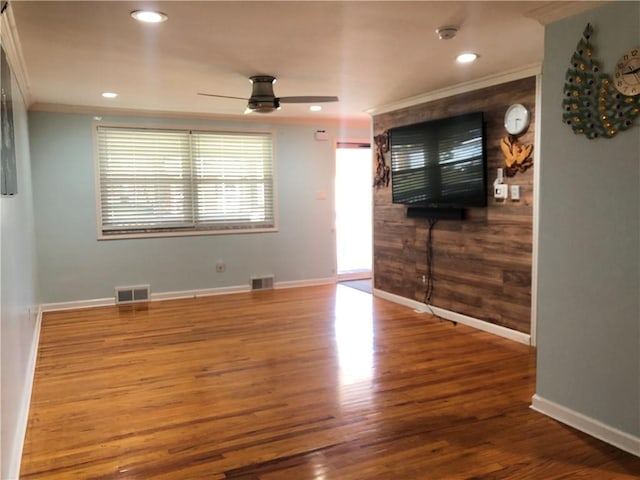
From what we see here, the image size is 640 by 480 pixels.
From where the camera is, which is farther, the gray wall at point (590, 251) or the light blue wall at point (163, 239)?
the light blue wall at point (163, 239)

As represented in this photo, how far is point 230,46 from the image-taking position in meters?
3.40

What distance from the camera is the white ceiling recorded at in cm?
275

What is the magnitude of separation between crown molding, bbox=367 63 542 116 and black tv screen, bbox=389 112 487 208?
10.8 inches

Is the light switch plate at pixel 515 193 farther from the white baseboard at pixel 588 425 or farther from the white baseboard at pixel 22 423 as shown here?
the white baseboard at pixel 22 423

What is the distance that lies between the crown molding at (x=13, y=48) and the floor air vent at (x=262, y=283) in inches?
137

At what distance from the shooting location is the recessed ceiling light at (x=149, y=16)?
2.77 m

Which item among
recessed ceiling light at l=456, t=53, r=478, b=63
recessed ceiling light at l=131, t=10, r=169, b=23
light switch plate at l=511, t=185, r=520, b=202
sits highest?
recessed ceiling light at l=456, t=53, r=478, b=63

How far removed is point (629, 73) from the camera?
243 cm

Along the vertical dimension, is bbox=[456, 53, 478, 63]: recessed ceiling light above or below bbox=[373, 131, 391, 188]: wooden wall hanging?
above

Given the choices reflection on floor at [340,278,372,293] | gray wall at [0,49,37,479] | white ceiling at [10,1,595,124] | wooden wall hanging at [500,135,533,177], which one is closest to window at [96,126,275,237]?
white ceiling at [10,1,595,124]

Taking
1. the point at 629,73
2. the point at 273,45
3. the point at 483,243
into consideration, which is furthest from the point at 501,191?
the point at 273,45

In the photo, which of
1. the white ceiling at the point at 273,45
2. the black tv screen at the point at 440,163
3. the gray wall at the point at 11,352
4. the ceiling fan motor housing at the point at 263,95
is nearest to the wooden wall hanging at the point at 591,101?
the white ceiling at the point at 273,45

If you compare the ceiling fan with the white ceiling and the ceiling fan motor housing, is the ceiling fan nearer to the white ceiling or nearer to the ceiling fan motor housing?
the ceiling fan motor housing

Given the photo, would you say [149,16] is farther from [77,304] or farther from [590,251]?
[77,304]
